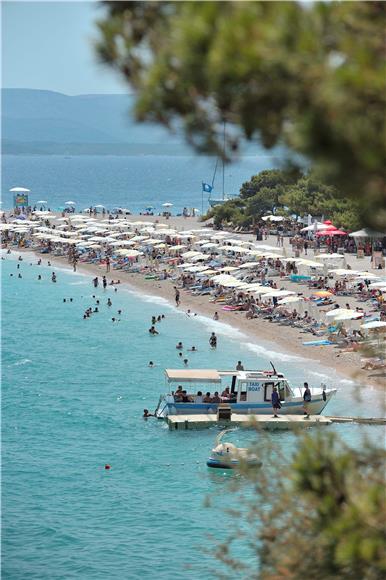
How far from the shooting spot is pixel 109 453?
27.5 m

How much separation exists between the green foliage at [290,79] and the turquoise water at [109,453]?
4809mm

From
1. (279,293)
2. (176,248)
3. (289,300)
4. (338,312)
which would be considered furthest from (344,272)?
(176,248)

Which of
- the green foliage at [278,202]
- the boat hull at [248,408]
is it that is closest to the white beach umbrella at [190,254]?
the green foliage at [278,202]

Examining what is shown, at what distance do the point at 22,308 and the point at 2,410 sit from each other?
23.3 meters

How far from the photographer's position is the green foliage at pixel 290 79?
5582 mm

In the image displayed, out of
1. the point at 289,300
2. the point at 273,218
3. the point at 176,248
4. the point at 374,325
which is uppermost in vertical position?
the point at 273,218

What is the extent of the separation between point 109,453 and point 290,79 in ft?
74.1

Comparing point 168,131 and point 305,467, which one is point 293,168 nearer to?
point 168,131

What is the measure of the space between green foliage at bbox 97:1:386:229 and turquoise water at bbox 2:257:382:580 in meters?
4.81

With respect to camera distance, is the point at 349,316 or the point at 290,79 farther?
the point at 349,316

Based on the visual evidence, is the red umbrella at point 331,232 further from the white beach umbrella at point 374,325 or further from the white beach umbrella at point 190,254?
the white beach umbrella at point 374,325

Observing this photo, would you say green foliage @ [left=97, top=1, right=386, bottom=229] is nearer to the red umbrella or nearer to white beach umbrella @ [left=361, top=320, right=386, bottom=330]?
white beach umbrella @ [left=361, top=320, right=386, bottom=330]

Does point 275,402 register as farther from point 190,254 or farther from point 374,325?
point 190,254

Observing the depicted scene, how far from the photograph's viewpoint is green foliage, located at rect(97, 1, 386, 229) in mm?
5582
